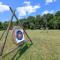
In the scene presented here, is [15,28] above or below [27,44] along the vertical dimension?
above

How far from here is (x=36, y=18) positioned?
70.0 m

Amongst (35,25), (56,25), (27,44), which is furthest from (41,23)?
(27,44)

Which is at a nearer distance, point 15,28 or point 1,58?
point 1,58

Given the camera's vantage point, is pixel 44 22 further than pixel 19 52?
Yes

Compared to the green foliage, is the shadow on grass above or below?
below

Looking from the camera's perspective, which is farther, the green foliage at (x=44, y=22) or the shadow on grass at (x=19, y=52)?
the green foliage at (x=44, y=22)

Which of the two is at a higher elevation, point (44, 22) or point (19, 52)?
point (44, 22)

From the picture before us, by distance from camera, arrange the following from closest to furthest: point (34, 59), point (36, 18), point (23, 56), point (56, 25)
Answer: point (34, 59)
point (23, 56)
point (56, 25)
point (36, 18)

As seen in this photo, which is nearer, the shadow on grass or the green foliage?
the shadow on grass

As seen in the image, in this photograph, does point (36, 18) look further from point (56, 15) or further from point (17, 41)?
point (17, 41)

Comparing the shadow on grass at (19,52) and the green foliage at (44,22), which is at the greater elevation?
the green foliage at (44,22)

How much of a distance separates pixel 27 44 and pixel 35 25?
5561cm

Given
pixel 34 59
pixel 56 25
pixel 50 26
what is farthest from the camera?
pixel 50 26

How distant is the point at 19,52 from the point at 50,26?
56.1 m
